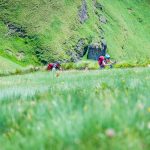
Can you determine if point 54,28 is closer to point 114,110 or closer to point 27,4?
point 27,4

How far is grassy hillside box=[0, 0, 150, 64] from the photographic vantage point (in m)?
103

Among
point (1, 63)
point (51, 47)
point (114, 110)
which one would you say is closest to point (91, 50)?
point (51, 47)

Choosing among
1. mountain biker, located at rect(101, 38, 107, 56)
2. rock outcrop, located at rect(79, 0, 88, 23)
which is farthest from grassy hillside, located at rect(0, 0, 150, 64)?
mountain biker, located at rect(101, 38, 107, 56)

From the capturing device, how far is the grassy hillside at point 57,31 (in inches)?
4067

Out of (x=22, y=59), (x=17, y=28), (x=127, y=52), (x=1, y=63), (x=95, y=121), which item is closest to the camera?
(x=95, y=121)

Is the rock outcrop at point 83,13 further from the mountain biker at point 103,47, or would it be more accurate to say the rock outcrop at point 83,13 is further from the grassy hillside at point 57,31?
the mountain biker at point 103,47

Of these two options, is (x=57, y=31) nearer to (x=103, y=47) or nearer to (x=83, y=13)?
(x=103, y=47)

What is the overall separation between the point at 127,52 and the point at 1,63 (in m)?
48.6

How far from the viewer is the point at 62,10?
115125 millimetres

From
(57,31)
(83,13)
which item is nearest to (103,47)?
(57,31)

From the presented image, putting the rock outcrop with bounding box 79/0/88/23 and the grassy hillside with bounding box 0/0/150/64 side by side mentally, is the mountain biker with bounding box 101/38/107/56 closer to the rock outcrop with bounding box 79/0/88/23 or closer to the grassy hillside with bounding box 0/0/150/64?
the grassy hillside with bounding box 0/0/150/64

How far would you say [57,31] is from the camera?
10956 centimetres

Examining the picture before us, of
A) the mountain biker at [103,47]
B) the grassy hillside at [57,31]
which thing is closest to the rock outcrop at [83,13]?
the grassy hillside at [57,31]

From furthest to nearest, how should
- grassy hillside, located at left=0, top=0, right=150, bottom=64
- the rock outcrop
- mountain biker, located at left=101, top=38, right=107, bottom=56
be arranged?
1. the rock outcrop
2. mountain biker, located at left=101, top=38, right=107, bottom=56
3. grassy hillside, located at left=0, top=0, right=150, bottom=64
